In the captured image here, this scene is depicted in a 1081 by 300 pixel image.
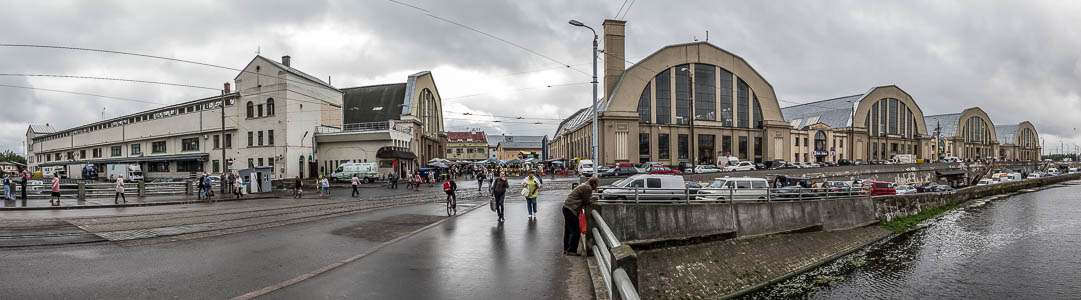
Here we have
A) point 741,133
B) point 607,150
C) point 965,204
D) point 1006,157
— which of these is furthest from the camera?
point 1006,157

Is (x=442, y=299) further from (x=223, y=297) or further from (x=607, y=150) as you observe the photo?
(x=607, y=150)

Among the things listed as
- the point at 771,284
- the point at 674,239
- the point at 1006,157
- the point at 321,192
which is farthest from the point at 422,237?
the point at 1006,157

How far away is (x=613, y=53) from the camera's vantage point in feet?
185

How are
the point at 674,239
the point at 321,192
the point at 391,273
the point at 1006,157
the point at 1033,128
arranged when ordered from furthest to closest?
the point at 1033,128, the point at 1006,157, the point at 321,192, the point at 674,239, the point at 391,273

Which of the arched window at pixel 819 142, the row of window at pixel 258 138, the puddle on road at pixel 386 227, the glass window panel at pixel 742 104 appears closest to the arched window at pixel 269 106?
the row of window at pixel 258 138

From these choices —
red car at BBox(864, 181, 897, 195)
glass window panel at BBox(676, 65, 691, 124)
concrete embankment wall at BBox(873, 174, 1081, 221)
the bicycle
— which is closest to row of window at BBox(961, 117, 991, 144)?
concrete embankment wall at BBox(873, 174, 1081, 221)

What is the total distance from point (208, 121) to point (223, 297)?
50.6m

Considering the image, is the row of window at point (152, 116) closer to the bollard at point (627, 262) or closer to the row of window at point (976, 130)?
the bollard at point (627, 262)

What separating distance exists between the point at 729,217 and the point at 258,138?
43084mm

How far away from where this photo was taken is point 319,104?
47438 millimetres

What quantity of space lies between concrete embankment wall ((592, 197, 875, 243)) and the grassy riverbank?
110 centimetres

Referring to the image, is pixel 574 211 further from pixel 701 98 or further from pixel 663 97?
pixel 701 98

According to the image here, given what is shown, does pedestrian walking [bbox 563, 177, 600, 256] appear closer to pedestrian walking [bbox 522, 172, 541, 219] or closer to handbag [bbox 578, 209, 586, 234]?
handbag [bbox 578, 209, 586, 234]

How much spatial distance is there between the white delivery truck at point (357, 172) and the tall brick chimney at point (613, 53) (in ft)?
94.8
